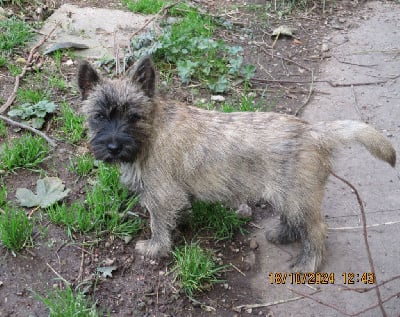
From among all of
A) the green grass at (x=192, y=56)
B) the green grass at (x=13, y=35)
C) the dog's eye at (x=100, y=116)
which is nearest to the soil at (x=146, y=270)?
the green grass at (x=13, y=35)

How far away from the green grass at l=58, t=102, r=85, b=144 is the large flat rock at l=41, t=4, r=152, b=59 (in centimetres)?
143

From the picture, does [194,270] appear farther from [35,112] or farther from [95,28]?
[95,28]

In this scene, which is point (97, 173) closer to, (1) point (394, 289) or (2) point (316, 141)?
(2) point (316, 141)

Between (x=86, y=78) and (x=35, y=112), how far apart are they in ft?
6.11

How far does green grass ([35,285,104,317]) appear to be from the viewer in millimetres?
3803

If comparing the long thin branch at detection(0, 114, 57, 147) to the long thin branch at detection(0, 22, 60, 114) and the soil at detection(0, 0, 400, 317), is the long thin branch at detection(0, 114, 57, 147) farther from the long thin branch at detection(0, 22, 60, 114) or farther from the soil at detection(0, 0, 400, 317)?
the long thin branch at detection(0, 22, 60, 114)

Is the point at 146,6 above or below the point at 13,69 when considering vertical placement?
above

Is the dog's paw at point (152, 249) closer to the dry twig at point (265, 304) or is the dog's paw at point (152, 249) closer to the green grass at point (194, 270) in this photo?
the green grass at point (194, 270)

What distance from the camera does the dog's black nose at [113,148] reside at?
4.10 m

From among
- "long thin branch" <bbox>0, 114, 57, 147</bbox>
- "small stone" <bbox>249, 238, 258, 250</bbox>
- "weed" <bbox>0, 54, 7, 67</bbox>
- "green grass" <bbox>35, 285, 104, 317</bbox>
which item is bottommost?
"small stone" <bbox>249, 238, 258, 250</bbox>

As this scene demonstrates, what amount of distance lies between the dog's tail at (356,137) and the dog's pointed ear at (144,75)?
1479 millimetres

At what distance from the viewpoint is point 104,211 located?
482cm

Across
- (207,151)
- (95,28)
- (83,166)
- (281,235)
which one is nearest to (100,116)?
(207,151)
